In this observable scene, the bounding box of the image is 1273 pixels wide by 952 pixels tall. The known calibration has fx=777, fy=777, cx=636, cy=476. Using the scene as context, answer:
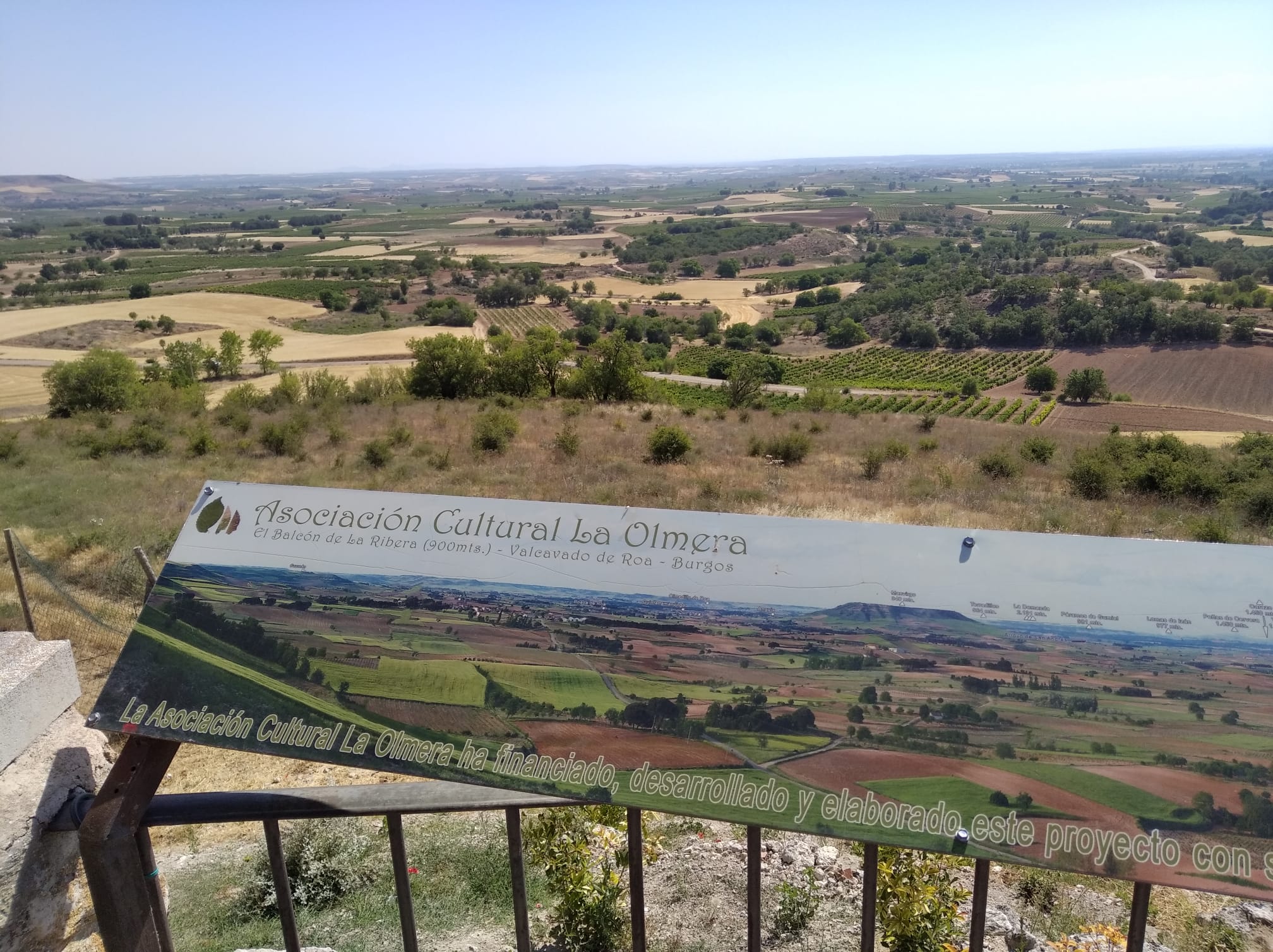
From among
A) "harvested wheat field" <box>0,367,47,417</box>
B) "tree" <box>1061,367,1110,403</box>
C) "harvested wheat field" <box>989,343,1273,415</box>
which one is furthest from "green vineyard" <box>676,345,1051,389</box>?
"harvested wheat field" <box>0,367,47,417</box>

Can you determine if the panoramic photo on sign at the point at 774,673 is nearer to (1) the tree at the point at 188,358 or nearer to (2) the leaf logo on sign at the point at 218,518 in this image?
(2) the leaf logo on sign at the point at 218,518

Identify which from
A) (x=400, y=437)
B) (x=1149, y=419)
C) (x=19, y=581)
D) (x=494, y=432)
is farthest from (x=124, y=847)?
(x=1149, y=419)

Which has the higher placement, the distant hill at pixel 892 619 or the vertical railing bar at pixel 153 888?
the distant hill at pixel 892 619

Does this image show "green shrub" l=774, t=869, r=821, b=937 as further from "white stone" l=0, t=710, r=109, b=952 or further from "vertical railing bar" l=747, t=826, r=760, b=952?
"white stone" l=0, t=710, r=109, b=952

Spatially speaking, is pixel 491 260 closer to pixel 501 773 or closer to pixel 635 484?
pixel 635 484

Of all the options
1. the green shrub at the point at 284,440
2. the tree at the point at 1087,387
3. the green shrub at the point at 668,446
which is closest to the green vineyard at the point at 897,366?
the tree at the point at 1087,387

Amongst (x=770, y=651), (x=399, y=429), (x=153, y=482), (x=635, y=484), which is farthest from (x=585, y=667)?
(x=399, y=429)

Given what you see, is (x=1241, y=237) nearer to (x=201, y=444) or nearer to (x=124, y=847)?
(x=201, y=444)
